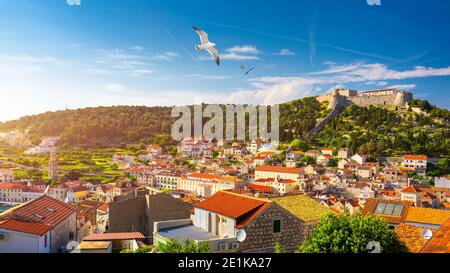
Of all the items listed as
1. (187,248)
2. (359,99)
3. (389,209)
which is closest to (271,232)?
(187,248)

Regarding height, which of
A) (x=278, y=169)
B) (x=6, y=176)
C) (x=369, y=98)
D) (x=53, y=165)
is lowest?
(x=278, y=169)

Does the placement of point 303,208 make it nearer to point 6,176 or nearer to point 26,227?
point 26,227

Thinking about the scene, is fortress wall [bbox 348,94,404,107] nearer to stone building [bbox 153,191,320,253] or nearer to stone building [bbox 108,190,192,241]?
stone building [bbox 108,190,192,241]

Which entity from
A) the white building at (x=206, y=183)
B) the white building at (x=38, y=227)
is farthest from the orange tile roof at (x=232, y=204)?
the white building at (x=206, y=183)

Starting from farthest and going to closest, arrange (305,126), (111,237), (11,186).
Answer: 1. (305,126)
2. (11,186)
3. (111,237)

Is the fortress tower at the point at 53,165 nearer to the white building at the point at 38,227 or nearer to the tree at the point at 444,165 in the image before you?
the white building at the point at 38,227

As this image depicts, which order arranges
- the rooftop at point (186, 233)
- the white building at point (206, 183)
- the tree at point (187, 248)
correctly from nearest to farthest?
the tree at point (187, 248) < the rooftop at point (186, 233) < the white building at point (206, 183)
